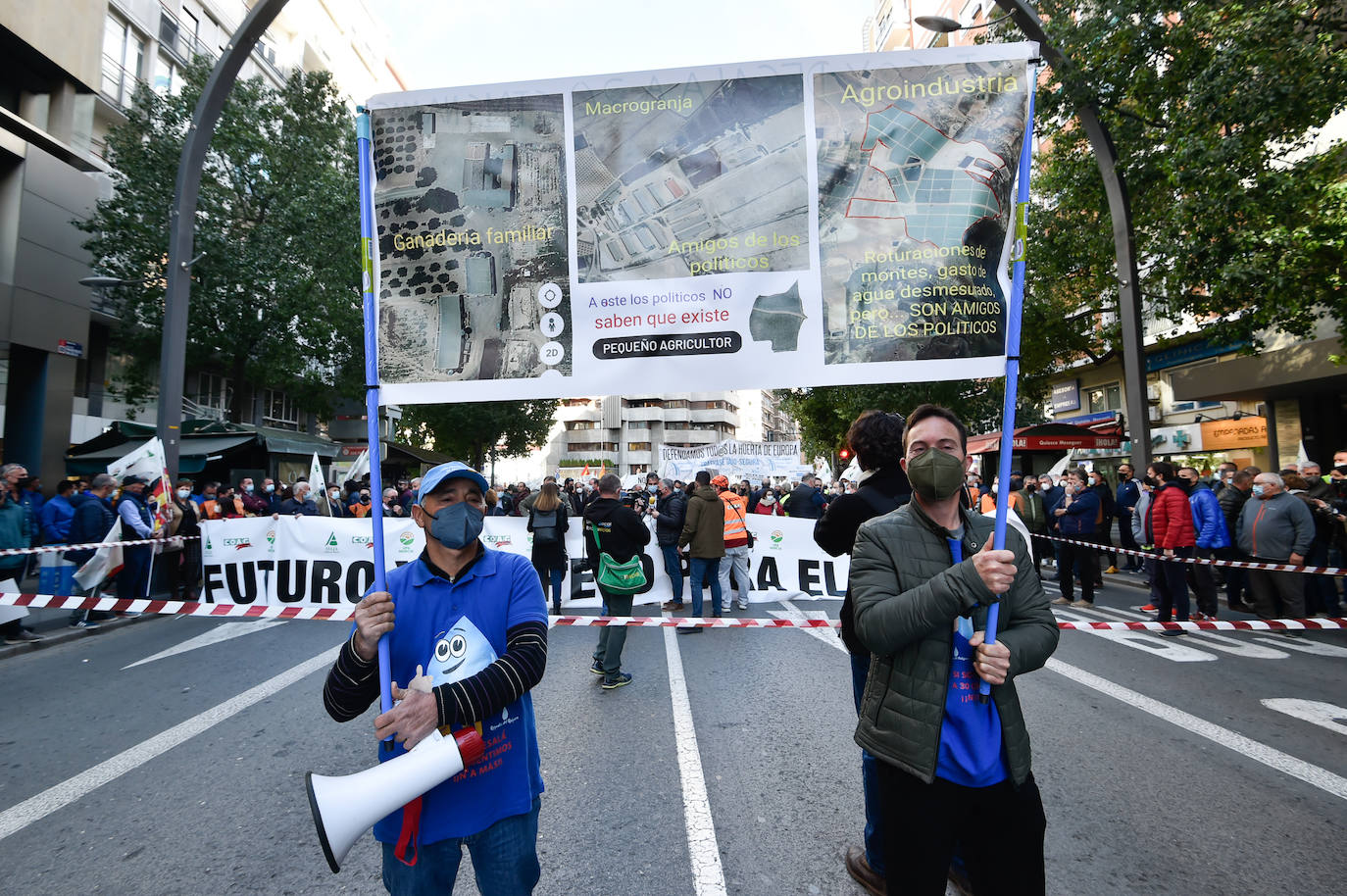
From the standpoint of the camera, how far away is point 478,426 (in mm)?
37531

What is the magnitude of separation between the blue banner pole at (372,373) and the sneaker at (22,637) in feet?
27.3

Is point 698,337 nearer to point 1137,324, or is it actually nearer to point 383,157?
point 383,157

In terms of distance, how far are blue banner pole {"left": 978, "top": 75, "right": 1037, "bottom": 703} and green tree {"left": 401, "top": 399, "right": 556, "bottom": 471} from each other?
32842 mm

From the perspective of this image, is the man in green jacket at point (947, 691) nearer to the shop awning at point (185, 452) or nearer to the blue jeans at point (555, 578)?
the blue jeans at point (555, 578)

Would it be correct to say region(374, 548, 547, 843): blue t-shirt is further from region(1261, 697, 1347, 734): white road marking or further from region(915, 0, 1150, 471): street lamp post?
region(915, 0, 1150, 471): street lamp post

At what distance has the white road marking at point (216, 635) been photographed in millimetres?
7809

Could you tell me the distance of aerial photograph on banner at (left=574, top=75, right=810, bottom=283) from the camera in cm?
310

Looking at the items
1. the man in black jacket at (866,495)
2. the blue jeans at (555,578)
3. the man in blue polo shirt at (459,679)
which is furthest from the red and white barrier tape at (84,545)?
the man in black jacket at (866,495)

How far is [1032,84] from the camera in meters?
2.91

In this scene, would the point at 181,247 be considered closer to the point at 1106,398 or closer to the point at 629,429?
the point at 1106,398

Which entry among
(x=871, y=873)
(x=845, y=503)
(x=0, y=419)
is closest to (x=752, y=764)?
(x=871, y=873)

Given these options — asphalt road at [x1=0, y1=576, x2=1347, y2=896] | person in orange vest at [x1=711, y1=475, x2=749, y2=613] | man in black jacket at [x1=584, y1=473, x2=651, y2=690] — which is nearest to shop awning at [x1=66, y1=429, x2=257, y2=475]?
asphalt road at [x1=0, y1=576, x2=1347, y2=896]

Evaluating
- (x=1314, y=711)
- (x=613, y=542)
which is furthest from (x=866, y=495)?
(x=1314, y=711)

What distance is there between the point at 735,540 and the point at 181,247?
8.46 m
